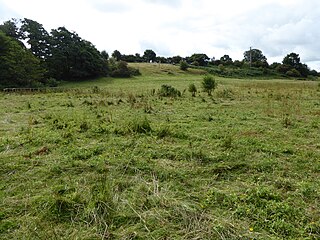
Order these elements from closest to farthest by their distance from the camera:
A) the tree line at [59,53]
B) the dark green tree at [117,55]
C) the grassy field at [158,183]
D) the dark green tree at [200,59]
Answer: the grassy field at [158,183], the tree line at [59,53], the dark green tree at [200,59], the dark green tree at [117,55]

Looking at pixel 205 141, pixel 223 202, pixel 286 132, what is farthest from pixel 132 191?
pixel 286 132

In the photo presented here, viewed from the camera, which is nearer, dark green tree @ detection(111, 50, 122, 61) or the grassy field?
the grassy field

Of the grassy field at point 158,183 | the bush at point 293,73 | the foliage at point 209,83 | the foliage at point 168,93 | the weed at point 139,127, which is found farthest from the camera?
the bush at point 293,73

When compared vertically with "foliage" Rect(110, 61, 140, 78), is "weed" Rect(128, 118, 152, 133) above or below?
below

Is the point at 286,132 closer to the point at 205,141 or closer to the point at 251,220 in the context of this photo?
the point at 205,141

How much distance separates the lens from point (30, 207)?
3184mm

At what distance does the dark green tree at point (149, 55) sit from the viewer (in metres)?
79.4

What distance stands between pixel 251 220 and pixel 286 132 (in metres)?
5.04

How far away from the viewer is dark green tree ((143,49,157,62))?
261 feet

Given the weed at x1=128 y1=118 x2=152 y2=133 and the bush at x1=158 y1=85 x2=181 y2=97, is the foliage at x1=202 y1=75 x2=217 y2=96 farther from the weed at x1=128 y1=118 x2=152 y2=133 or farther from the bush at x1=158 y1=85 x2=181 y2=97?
the weed at x1=128 y1=118 x2=152 y2=133

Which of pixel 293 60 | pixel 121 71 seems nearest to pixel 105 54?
pixel 121 71

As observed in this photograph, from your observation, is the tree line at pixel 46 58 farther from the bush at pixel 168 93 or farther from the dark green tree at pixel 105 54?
the bush at pixel 168 93

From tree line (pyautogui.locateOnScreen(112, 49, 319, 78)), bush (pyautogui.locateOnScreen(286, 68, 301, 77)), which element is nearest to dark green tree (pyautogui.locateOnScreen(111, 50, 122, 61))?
tree line (pyautogui.locateOnScreen(112, 49, 319, 78))

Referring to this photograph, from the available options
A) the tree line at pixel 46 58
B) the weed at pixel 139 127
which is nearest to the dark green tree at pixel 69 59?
the tree line at pixel 46 58
